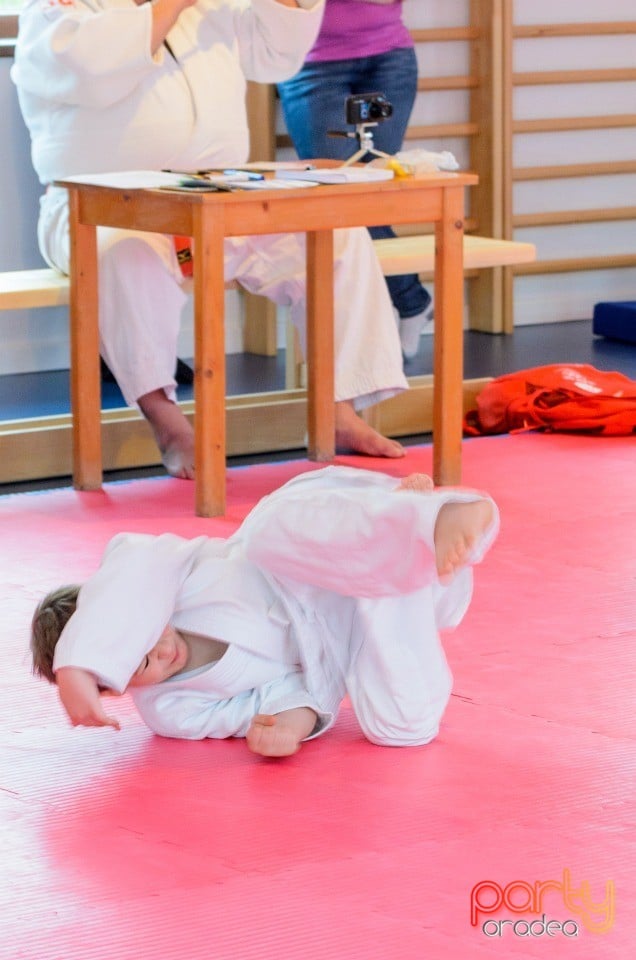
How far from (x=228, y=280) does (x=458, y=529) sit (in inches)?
69.2

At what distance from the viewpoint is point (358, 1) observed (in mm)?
3715

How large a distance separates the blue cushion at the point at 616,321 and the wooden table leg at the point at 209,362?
2144 mm

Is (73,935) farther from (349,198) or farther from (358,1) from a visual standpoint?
(358,1)

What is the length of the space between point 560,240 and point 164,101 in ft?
7.80

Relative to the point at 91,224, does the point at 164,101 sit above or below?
above

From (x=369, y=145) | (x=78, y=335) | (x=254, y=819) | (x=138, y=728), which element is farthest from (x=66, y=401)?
(x=254, y=819)

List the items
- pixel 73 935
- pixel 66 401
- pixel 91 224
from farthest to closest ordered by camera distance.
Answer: pixel 66 401
pixel 91 224
pixel 73 935

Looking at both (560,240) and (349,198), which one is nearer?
(349,198)

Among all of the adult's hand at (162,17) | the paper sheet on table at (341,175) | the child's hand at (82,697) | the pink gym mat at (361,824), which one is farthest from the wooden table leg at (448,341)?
the child's hand at (82,697)

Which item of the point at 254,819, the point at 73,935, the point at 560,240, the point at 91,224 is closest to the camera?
the point at 73,935

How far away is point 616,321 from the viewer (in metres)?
4.47

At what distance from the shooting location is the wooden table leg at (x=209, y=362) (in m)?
2.48

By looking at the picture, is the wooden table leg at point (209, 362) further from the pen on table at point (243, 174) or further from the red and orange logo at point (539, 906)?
the red and orange logo at point (539, 906)

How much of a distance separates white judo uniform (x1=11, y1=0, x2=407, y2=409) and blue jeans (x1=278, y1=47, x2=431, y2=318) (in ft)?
2.00
